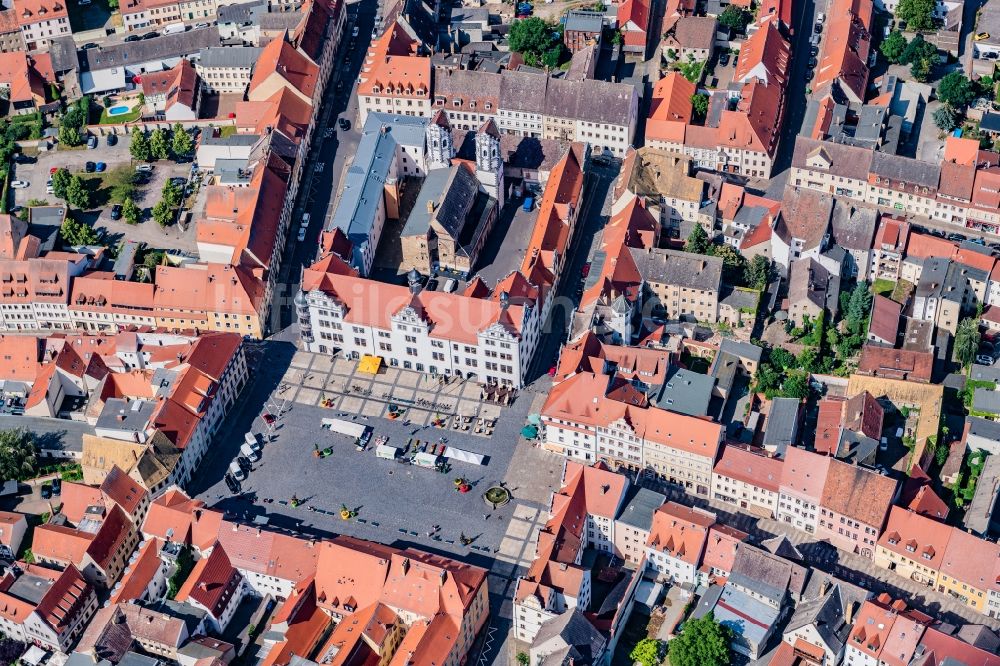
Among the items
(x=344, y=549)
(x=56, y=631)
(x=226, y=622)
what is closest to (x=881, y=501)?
(x=344, y=549)

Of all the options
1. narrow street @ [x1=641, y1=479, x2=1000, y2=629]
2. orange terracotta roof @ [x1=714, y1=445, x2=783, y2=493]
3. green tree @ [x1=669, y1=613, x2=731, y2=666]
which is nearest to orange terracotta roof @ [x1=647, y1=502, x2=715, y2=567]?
narrow street @ [x1=641, y1=479, x2=1000, y2=629]

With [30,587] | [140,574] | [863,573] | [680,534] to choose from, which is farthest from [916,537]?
[30,587]

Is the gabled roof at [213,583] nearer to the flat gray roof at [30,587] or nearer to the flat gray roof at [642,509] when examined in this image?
the flat gray roof at [30,587]

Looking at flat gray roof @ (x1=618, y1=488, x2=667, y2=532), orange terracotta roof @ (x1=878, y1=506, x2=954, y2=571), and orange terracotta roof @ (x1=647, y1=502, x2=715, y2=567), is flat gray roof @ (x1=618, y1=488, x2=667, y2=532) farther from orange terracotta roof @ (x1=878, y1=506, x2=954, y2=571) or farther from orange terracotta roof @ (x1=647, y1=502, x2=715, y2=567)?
orange terracotta roof @ (x1=878, y1=506, x2=954, y2=571)

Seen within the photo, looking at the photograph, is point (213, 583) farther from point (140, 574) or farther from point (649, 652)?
point (649, 652)

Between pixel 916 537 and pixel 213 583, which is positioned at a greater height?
pixel 916 537

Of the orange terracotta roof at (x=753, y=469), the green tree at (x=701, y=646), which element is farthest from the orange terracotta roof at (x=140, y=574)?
the orange terracotta roof at (x=753, y=469)
